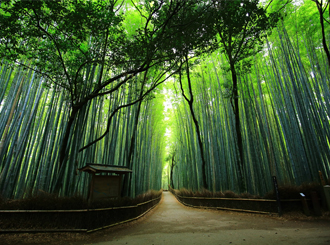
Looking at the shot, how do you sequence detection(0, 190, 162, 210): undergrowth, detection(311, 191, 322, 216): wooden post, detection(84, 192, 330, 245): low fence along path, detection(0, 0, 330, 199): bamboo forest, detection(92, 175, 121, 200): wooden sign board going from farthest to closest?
detection(92, 175, 121, 200): wooden sign board, detection(311, 191, 322, 216): wooden post, detection(0, 0, 330, 199): bamboo forest, detection(0, 190, 162, 210): undergrowth, detection(84, 192, 330, 245): low fence along path

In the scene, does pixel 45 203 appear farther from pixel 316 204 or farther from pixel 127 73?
pixel 316 204

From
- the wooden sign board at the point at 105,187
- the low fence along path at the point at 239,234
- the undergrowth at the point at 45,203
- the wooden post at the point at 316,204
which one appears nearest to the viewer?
the low fence along path at the point at 239,234

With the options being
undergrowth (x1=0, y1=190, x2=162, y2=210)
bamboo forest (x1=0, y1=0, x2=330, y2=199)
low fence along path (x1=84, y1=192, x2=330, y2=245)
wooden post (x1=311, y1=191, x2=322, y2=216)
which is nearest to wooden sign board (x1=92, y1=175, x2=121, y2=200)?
undergrowth (x1=0, y1=190, x2=162, y2=210)

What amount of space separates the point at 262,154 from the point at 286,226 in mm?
2058

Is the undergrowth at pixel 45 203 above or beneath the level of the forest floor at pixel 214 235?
above

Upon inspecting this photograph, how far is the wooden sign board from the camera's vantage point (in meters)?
3.30

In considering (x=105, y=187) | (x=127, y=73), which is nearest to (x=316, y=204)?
(x=105, y=187)

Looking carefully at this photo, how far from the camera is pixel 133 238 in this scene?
2.65 meters

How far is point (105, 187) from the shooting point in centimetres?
348

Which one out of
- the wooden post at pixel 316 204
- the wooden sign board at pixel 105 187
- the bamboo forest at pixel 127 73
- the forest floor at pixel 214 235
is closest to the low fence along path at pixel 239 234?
the forest floor at pixel 214 235

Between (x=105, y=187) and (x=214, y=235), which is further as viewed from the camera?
(x=105, y=187)

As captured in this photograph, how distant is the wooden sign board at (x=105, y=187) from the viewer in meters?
3.30

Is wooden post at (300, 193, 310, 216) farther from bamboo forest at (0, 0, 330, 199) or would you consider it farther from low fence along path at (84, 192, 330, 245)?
bamboo forest at (0, 0, 330, 199)

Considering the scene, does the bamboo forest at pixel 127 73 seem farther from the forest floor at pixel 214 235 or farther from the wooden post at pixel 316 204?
the forest floor at pixel 214 235
